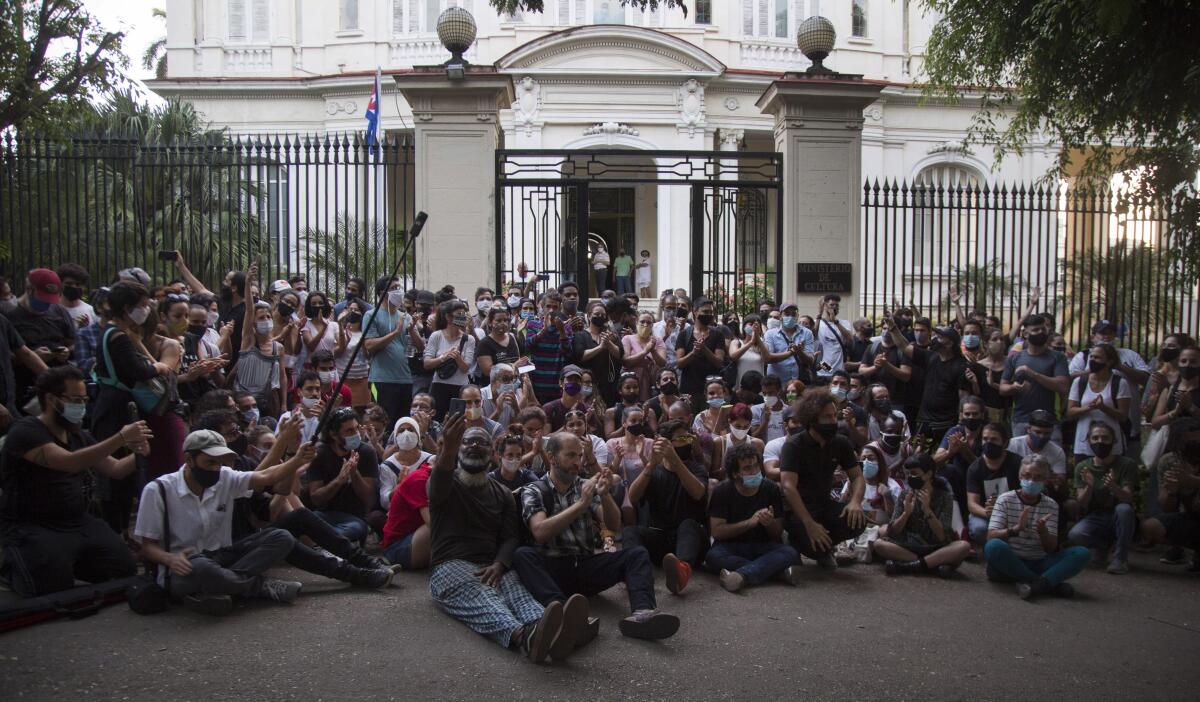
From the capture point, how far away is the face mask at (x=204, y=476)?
7.07 metres

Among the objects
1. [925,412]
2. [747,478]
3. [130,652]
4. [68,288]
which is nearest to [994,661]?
[747,478]

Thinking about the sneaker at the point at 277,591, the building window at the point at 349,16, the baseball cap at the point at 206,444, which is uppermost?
the building window at the point at 349,16

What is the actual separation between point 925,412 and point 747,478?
3372 millimetres

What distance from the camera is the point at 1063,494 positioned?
880cm

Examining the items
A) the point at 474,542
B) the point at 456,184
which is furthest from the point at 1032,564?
the point at 456,184

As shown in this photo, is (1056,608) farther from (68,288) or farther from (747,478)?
(68,288)

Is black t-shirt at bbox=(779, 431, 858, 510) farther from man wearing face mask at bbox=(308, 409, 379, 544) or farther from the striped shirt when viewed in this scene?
man wearing face mask at bbox=(308, 409, 379, 544)

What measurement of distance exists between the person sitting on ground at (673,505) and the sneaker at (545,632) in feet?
Result: 6.48

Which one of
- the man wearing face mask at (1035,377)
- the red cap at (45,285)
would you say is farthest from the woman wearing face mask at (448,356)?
the man wearing face mask at (1035,377)

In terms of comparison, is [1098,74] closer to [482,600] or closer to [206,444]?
[482,600]

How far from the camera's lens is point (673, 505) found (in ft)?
27.6

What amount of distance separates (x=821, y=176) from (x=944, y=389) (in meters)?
3.82

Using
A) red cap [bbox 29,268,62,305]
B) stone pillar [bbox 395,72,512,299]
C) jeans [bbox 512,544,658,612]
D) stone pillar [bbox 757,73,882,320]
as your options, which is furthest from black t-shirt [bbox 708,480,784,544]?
red cap [bbox 29,268,62,305]

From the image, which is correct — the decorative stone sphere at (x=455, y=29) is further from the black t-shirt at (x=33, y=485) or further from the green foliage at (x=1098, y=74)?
the black t-shirt at (x=33, y=485)
